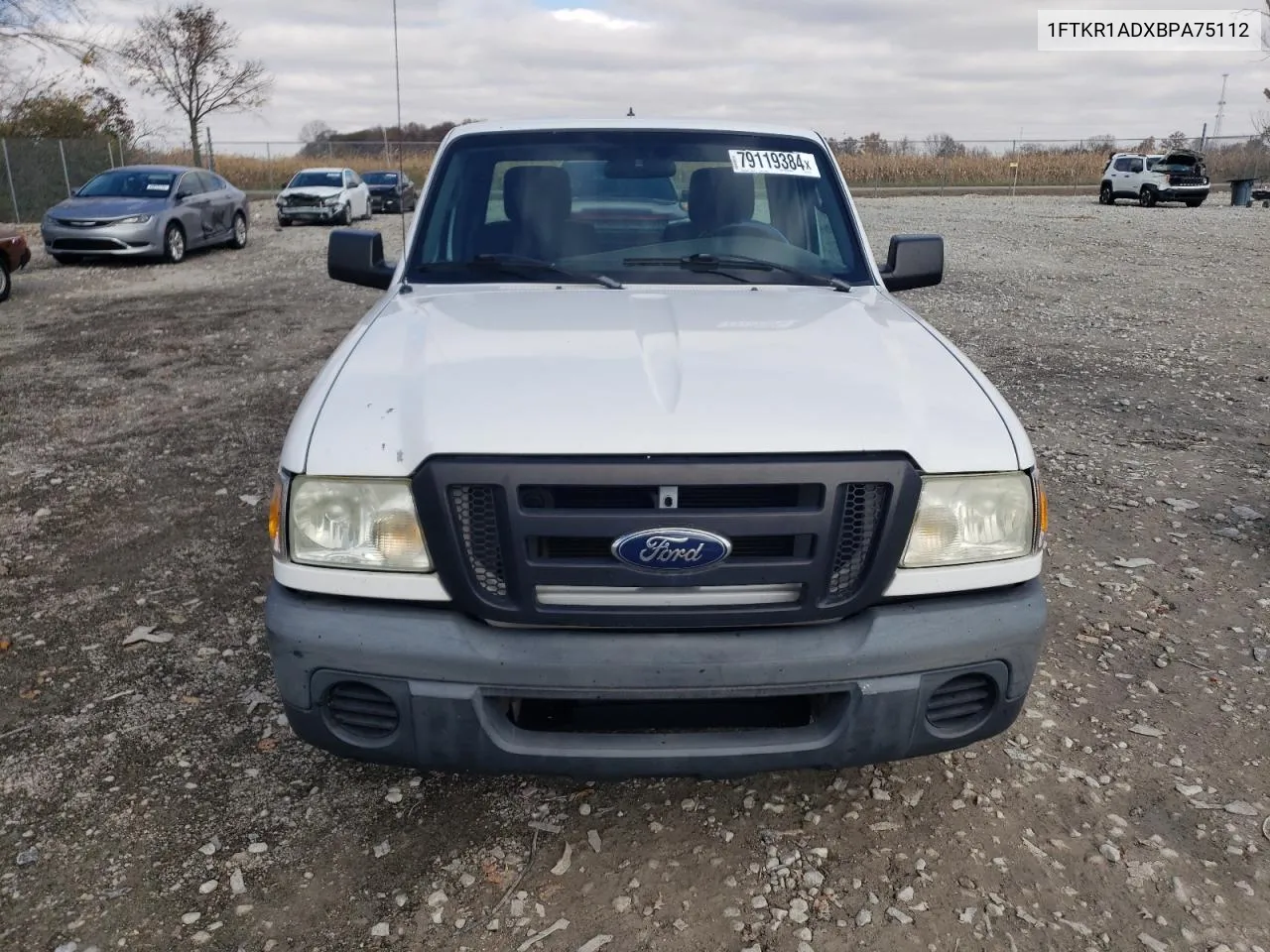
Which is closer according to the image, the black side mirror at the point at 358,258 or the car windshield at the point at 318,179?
the black side mirror at the point at 358,258

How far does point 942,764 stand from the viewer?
3131mm

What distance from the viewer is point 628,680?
228cm

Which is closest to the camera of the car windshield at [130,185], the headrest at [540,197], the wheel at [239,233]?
the headrest at [540,197]

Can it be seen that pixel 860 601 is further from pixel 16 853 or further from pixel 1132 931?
pixel 16 853

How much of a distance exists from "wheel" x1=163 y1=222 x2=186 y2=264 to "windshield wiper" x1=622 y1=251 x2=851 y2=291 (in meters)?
14.2

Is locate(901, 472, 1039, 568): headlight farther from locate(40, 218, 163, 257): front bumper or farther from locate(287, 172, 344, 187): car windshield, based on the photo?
locate(287, 172, 344, 187): car windshield

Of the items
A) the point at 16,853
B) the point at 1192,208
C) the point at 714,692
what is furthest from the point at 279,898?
the point at 1192,208

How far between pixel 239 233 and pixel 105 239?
348 cm

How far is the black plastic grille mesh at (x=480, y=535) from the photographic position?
2297 mm

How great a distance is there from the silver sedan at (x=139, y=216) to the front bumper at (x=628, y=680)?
48.8 ft

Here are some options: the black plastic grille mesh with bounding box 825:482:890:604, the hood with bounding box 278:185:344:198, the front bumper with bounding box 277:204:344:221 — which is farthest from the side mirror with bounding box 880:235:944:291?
the hood with bounding box 278:185:344:198

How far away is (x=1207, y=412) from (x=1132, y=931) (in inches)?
223

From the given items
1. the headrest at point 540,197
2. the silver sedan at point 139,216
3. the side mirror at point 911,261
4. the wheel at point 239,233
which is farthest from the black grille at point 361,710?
the wheel at point 239,233

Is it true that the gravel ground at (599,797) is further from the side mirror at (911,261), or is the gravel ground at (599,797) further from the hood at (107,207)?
the hood at (107,207)
